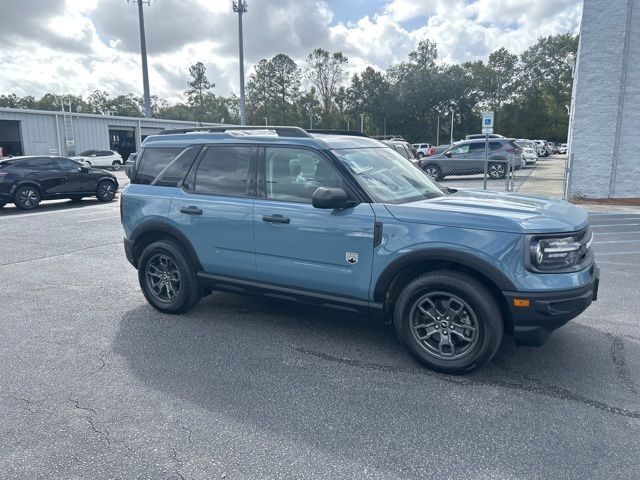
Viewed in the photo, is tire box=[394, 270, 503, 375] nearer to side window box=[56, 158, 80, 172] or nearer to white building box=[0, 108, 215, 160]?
side window box=[56, 158, 80, 172]

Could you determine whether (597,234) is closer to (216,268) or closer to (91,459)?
(216,268)

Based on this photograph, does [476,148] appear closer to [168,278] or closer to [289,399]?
[168,278]

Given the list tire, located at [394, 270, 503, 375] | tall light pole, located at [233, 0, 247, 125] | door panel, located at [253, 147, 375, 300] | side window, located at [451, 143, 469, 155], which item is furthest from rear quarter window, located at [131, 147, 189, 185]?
tall light pole, located at [233, 0, 247, 125]

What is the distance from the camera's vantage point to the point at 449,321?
11.9ft

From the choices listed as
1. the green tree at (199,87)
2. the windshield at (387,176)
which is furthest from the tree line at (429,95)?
the windshield at (387,176)

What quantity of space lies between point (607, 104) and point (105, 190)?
15.7 m

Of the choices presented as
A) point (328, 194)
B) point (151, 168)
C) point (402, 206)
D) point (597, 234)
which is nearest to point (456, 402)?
point (402, 206)

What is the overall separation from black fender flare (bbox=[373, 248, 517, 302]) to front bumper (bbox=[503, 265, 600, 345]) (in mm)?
117

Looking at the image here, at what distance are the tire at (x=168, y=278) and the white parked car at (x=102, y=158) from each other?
32673 mm

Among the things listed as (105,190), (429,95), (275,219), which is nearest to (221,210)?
(275,219)

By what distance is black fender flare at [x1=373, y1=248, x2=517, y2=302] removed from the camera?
336cm

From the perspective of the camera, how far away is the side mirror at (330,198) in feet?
12.3

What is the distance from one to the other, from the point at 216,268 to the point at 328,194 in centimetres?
155

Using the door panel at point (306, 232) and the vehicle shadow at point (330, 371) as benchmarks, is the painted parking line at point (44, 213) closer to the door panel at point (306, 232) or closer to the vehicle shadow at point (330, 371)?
the vehicle shadow at point (330, 371)
